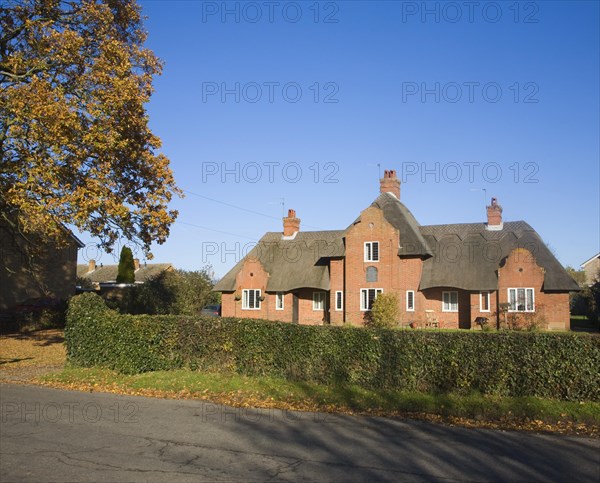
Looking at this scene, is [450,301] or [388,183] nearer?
[450,301]

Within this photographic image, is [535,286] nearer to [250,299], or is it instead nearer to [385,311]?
[385,311]

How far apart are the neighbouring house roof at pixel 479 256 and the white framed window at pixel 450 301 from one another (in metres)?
1.48

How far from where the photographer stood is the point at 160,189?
73.3 ft

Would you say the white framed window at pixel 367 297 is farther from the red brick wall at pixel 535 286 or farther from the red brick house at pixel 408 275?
the red brick wall at pixel 535 286

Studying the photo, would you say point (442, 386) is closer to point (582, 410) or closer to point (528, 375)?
point (528, 375)

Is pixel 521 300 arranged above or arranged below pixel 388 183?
below

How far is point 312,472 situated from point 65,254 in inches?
1534

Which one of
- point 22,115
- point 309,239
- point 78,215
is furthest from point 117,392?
point 309,239

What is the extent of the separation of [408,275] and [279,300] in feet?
34.4

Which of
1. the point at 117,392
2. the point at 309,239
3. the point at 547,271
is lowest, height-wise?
the point at 117,392

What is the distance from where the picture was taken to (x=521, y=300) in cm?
3741

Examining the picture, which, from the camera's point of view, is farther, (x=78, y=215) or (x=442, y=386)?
(x=78, y=215)

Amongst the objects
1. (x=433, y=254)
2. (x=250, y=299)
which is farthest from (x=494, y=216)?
(x=250, y=299)

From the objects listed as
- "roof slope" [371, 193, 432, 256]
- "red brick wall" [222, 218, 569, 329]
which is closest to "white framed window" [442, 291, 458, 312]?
"red brick wall" [222, 218, 569, 329]
